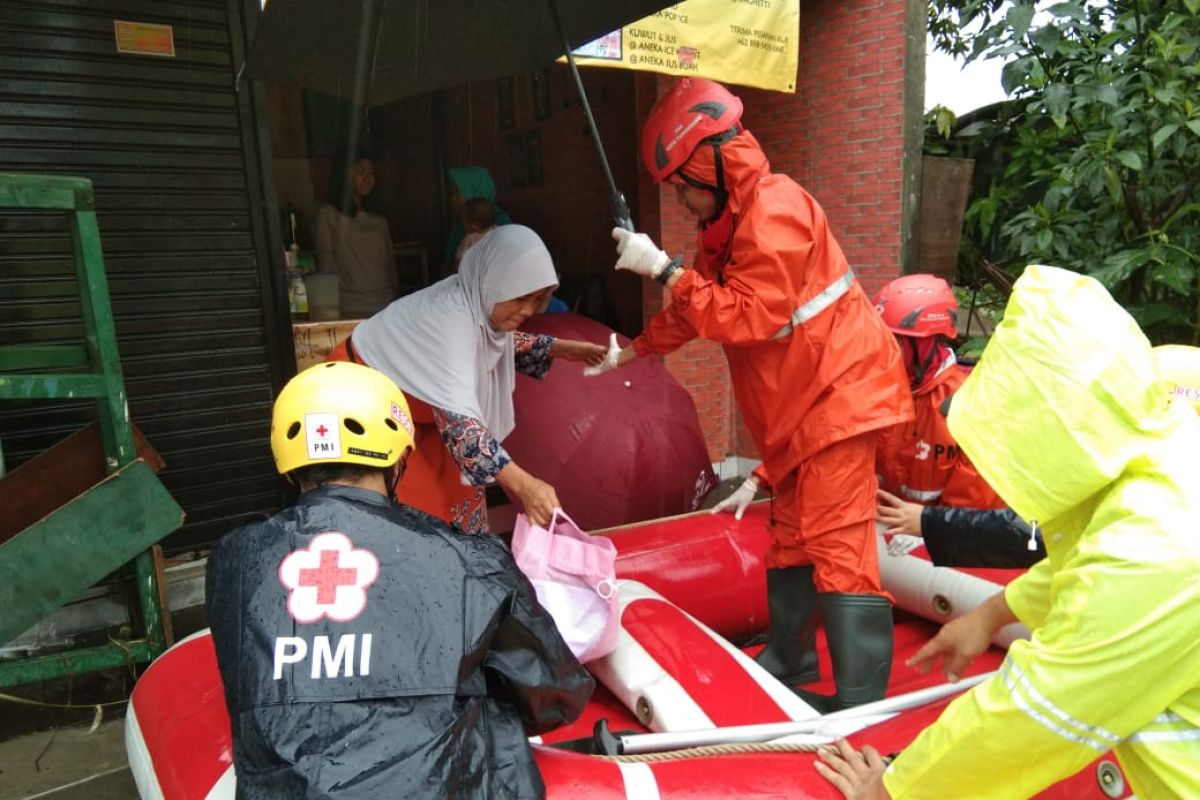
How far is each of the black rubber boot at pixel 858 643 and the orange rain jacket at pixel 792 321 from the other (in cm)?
47

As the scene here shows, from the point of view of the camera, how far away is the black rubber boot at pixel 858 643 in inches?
97.7

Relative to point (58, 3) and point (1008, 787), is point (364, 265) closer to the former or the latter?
point (58, 3)

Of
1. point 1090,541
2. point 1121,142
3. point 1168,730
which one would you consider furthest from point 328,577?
point 1121,142

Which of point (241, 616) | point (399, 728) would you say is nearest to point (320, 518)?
point (241, 616)

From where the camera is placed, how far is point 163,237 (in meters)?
3.43

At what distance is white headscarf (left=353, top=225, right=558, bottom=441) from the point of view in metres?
2.58

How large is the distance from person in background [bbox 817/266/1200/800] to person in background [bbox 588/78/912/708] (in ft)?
3.86

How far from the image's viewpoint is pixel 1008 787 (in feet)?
4.15

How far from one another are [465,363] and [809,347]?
1.08 meters

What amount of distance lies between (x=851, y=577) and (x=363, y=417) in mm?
1630

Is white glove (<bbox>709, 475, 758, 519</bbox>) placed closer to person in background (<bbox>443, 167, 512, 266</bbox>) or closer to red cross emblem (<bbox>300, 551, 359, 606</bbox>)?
red cross emblem (<bbox>300, 551, 359, 606</bbox>)

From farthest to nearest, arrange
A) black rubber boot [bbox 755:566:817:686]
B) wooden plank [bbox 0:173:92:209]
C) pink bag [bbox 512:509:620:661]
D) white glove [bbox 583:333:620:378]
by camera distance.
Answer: white glove [bbox 583:333:620:378] < black rubber boot [bbox 755:566:817:686] < pink bag [bbox 512:509:620:661] < wooden plank [bbox 0:173:92:209]

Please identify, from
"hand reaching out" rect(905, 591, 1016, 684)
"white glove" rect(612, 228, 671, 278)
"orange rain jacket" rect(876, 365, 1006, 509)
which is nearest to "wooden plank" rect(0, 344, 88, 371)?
"white glove" rect(612, 228, 671, 278)

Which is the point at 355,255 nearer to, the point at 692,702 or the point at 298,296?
the point at 298,296
